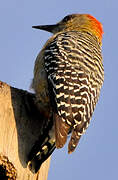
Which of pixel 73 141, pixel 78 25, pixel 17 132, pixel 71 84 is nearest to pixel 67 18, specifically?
pixel 78 25

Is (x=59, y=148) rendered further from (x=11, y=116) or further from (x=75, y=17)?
(x=75, y=17)

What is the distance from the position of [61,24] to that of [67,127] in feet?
10.2

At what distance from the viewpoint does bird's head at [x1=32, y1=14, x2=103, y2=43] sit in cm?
710

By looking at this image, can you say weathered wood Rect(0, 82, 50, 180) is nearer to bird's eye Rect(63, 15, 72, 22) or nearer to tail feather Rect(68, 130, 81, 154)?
tail feather Rect(68, 130, 81, 154)

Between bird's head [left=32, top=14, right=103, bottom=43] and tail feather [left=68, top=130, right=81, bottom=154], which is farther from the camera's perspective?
bird's head [left=32, top=14, right=103, bottom=43]

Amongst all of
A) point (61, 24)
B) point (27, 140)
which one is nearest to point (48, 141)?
point (27, 140)

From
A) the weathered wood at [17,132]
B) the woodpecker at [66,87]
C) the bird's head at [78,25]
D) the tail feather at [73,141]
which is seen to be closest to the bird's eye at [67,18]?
the bird's head at [78,25]

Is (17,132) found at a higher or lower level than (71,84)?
lower

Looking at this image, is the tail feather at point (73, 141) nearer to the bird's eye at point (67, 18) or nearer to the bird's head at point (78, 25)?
the bird's head at point (78, 25)

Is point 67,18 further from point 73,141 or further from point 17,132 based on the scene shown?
point 73,141

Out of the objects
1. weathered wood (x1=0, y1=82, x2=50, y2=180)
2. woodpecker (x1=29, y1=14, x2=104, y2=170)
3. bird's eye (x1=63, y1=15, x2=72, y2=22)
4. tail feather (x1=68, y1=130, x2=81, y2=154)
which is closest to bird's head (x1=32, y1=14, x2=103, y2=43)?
bird's eye (x1=63, y1=15, x2=72, y2=22)

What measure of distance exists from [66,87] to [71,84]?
3.4 inches

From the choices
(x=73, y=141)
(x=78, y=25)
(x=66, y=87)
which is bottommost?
(x=73, y=141)

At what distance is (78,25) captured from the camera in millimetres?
7172
